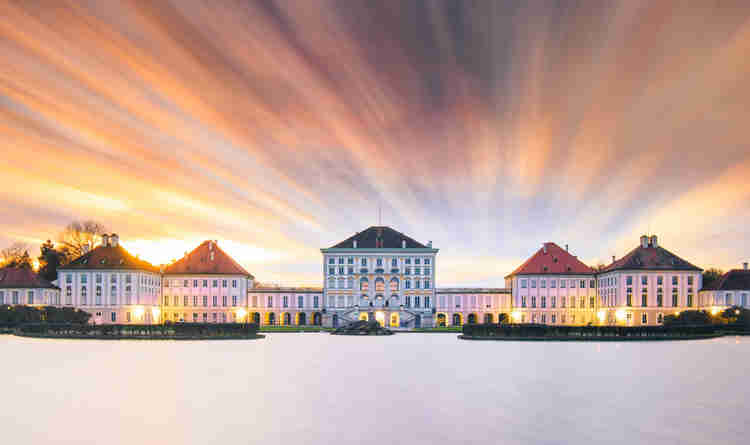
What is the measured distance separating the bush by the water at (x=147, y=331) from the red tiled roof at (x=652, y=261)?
1766 inches

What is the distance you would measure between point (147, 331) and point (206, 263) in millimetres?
A: 33443

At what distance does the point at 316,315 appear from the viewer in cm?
8350

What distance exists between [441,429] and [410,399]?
416 cm

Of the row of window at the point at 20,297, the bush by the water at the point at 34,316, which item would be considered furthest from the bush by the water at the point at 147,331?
the row of window at the point at 20,297

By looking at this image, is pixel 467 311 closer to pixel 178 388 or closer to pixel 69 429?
pixel 178 388

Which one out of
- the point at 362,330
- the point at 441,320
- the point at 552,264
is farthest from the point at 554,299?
the point at 362,330

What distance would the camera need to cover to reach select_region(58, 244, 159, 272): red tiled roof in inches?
2913

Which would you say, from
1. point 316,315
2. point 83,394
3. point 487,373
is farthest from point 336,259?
point 83,394

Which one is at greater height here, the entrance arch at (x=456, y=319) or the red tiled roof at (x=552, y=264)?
the red tiled roof at (x=552, y=264)

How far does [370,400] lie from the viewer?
17641 mm

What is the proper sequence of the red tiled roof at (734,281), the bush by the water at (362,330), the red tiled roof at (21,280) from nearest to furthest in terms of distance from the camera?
1. the bush by the water at (362,330)
2. the red tiled roof at (734,281)
3. the red tiled roof at (21,280)

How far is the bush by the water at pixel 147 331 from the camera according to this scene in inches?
1885

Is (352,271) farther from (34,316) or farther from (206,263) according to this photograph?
(34,316)

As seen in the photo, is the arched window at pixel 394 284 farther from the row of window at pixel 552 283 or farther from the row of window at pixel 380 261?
the row of window at pixel 552 283
